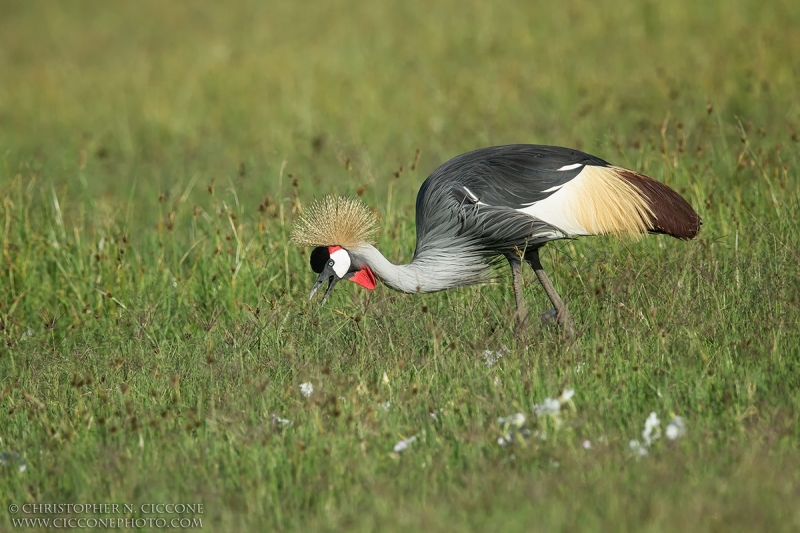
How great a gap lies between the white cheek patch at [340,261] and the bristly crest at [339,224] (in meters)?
0.04

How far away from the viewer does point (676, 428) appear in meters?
3.04

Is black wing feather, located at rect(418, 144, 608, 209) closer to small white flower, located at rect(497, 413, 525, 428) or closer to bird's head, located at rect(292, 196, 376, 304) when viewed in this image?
bird's head, located at rect(292, 196, 376, 304)

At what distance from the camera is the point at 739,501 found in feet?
8.68

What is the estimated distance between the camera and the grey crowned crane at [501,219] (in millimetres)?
4543

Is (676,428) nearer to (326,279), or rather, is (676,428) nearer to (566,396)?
(566,396)

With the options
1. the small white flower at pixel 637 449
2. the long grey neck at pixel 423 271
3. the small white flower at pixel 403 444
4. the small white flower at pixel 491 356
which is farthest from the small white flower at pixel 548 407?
the long grey neck at pixel 423 271

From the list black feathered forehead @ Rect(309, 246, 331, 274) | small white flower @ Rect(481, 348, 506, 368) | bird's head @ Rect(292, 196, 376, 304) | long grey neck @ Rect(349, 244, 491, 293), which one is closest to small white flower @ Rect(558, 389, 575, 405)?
small white flower @ Rect(481, 348, 506, 368)

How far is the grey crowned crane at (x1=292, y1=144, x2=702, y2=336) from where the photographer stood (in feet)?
14.9

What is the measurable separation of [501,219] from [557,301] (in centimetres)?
46

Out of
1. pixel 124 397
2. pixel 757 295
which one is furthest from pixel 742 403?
pixel 124 397

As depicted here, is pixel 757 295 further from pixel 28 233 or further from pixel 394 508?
pixel 28 233

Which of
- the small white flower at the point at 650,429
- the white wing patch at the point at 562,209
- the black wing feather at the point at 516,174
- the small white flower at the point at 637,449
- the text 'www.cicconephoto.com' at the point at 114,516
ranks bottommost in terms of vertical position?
the text 'www.cicconephoto.com' at the point at 114,516

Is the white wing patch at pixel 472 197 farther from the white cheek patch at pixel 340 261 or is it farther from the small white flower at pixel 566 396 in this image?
the small white flower at pixel 566 396

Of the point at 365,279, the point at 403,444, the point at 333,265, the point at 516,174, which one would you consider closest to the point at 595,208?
the point at 516,174
